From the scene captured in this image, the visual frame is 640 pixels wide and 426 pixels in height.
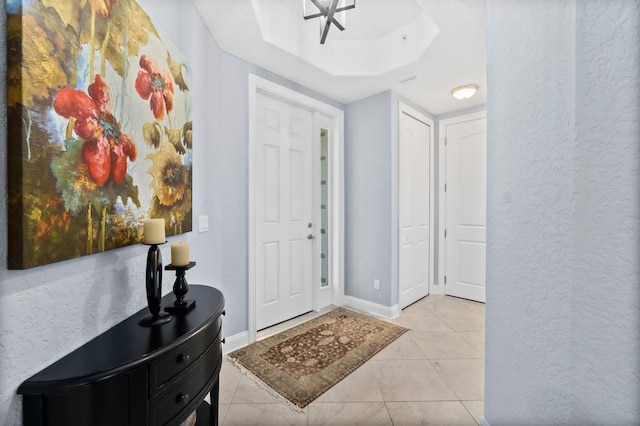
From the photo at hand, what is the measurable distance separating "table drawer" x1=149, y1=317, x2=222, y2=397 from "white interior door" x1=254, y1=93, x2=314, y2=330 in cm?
130

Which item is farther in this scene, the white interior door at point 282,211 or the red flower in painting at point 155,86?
the white interior door at point 282,211

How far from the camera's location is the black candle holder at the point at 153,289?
3.50 feet

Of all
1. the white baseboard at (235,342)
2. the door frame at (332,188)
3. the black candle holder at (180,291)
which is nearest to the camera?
the black candle holder at (180,291)

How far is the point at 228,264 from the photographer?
213cm

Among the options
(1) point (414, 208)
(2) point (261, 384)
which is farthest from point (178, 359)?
(1) point (414, 208)

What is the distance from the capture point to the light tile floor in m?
1.52

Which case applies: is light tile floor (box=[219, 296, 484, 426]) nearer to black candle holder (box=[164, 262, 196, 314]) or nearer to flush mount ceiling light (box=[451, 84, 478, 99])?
black candle holder (box=[164, 262, 196, 314])

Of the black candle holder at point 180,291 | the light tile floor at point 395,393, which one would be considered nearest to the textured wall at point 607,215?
the light tile floor at point 395,393

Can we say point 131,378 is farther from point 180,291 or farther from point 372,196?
point 372,196

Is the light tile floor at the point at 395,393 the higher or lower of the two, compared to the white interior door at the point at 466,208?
lower

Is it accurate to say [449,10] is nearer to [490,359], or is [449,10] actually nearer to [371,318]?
[490,359]

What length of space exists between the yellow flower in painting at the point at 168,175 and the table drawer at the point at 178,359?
A: 0.72 m

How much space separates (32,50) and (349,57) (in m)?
2.37

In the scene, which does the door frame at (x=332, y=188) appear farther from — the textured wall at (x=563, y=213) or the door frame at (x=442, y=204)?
the textured wall at (x=563, y=213)
